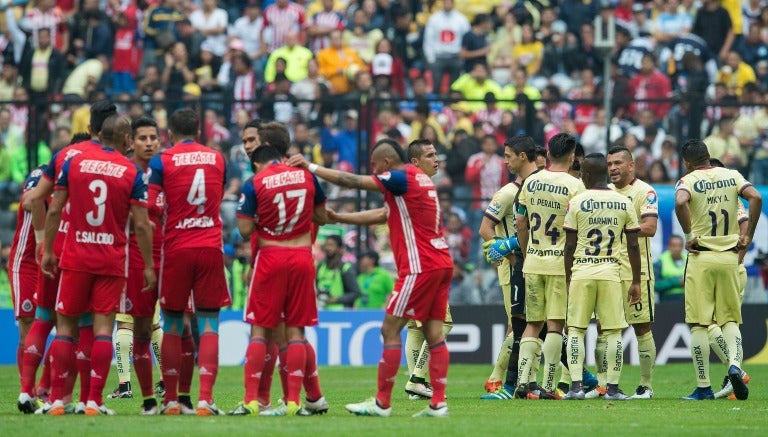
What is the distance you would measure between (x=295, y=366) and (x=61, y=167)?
2767 millimetres

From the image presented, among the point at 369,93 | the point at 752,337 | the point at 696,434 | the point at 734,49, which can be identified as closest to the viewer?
the point at 696,434

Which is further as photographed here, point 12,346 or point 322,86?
point 322,86

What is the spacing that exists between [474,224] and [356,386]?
6.02m

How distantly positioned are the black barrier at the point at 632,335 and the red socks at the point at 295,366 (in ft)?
34.2

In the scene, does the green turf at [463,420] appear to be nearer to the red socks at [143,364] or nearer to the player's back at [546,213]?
the red socks at [143,364]

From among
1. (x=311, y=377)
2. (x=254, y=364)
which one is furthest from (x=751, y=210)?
(x=254, y=364)

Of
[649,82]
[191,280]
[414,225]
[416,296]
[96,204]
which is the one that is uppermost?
Answer: [649,82]

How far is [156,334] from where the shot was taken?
1588 cm

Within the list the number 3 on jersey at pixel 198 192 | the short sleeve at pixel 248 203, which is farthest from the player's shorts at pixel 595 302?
the number 3 on jersey at pixel 198 192

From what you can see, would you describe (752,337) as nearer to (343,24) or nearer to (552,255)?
(552,255)

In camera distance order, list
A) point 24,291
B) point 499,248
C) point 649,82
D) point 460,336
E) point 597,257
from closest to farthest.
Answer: point 24,291, point 597,257, point 499,248, point 460,336, point 649,82

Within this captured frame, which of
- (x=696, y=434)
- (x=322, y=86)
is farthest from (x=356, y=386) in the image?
(x=322, y=86)

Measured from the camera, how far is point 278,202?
1208cm

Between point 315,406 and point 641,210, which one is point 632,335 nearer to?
point 641,210
